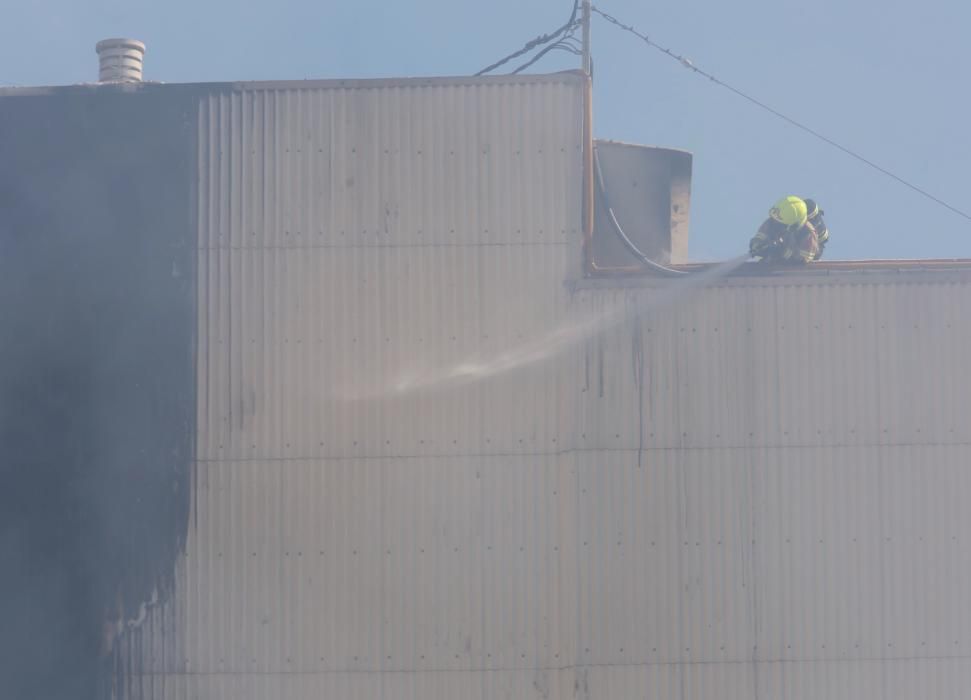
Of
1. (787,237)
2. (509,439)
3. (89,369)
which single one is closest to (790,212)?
(787,237)

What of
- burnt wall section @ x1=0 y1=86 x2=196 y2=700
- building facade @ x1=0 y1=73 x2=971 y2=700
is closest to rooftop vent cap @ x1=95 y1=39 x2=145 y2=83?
burnt wall section @ x1=0 y1=86 x2=196 y2=700

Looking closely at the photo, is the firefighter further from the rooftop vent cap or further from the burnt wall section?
the rooftop vent cap

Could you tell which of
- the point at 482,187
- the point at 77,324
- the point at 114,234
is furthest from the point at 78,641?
the point at 482,187

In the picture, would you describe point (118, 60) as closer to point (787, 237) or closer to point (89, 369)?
point (89, 369)

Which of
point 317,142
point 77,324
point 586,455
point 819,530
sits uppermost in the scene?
point 317,142

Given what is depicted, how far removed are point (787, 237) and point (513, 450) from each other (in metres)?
2.78

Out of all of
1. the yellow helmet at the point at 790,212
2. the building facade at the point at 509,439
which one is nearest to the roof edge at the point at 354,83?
the building facade at the point at 509,439

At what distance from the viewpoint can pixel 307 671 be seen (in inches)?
313

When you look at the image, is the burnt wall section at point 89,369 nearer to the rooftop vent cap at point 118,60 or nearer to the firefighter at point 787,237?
the rooftop vent cap at point 118,60

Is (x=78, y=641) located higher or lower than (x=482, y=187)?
lower

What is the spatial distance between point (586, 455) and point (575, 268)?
56.8 inches

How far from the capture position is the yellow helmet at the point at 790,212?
8.43 meters

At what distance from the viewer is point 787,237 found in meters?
8.39

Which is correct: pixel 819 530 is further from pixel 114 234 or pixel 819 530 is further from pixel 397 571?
pixel 114 234
